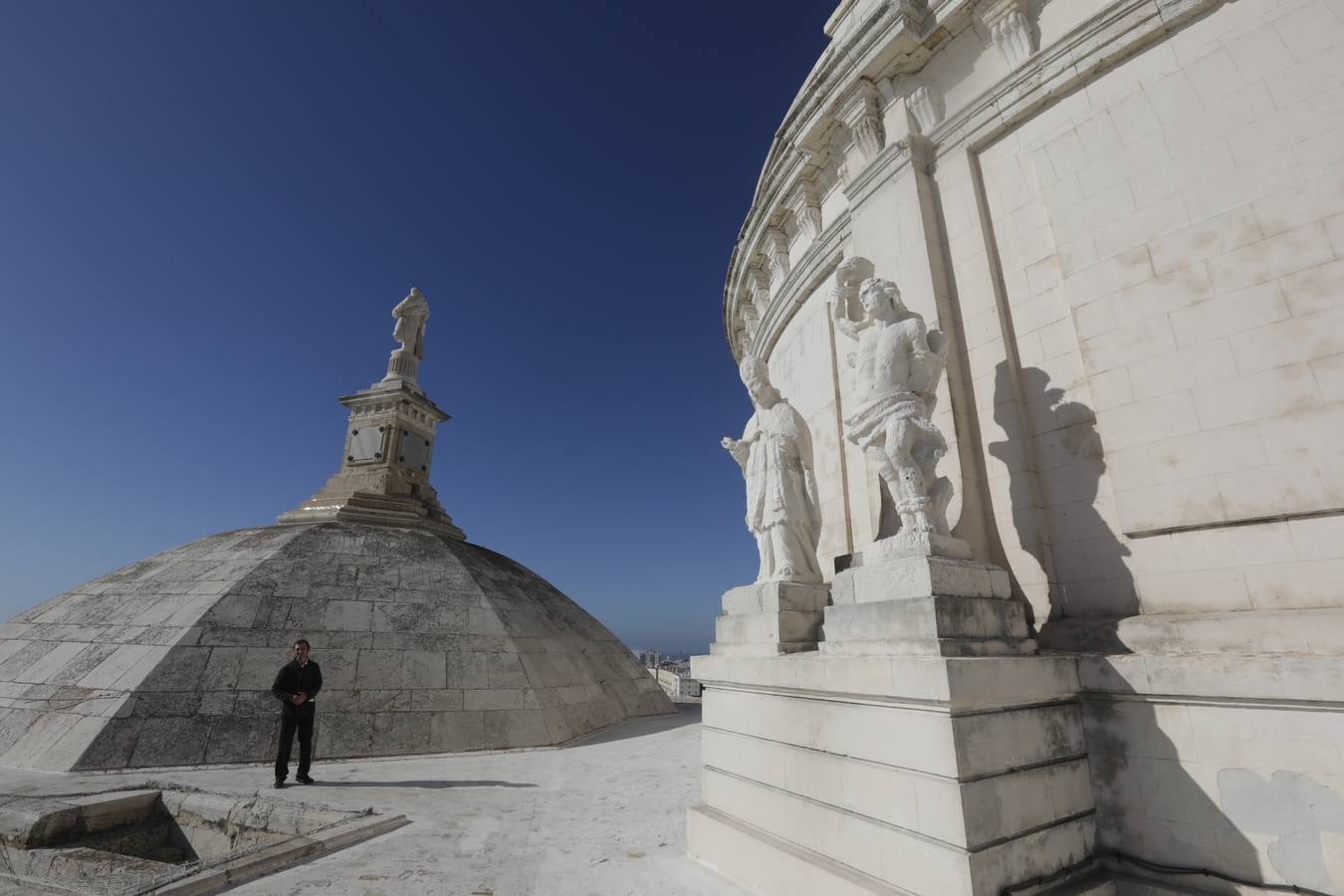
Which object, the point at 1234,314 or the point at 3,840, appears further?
the point at 3,840

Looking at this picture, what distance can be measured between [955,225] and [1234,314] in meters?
3.14

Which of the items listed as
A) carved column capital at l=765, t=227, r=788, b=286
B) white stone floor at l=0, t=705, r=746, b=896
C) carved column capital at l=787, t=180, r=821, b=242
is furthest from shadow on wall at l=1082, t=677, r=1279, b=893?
carved column capital at l=765, t=227, r=788, b=286

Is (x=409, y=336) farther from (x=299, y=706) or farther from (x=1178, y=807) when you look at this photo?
(x=1178, y=807)

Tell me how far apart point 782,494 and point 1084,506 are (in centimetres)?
294

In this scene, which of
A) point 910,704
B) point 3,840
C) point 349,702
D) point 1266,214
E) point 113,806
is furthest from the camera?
point 349,702

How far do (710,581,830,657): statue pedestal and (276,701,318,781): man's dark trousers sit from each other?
260 inches

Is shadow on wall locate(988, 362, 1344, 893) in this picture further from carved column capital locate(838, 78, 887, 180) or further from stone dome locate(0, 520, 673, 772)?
stone dome locate(0, 520, 673, 772)

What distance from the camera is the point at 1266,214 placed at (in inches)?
203

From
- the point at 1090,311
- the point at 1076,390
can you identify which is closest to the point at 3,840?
the point at 1076,390

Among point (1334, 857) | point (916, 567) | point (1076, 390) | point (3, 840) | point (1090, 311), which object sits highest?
point (1090, 311)

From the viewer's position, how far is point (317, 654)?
12.5m

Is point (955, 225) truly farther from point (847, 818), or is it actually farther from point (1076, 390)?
point (847, 818)

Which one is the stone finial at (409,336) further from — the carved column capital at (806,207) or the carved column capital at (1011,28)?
the carved column capital at (1011,28)

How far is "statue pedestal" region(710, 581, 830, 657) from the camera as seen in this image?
582 cm
